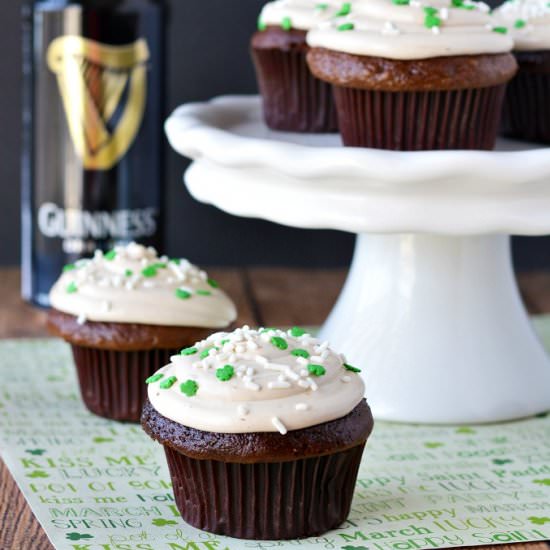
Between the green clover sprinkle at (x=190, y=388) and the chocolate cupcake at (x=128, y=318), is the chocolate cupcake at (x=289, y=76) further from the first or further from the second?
the green clover sprinkle at (x=190, y=388)

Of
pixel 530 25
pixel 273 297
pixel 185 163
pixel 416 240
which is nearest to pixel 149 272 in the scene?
pixel 416 240

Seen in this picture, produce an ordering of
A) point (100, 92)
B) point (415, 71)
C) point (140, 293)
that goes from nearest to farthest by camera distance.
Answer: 1. point (415, 71)
2. point (140, 293)
3. point (100, 92)

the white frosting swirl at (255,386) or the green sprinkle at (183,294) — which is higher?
the white frosting swirl at (255,386)

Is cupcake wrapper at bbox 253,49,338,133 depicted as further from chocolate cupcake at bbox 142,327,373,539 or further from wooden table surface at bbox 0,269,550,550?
chocolate cupcake at bbox 142,327,373,539

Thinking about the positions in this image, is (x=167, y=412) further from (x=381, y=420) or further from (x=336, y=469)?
(x=381, y=420)

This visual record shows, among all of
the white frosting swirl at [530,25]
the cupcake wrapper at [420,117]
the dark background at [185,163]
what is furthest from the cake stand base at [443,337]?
the dark background at [185,163]

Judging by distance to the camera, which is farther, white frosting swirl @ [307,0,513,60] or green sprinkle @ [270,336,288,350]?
white frosting swirl @ [307,0,513,60]

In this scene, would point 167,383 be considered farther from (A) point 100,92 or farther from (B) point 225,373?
(A) point 100,92

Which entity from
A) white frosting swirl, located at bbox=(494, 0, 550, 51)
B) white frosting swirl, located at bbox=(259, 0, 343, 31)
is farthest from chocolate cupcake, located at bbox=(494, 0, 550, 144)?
white frosting swirl, located at bbox=(259, 0, 343, 31)
